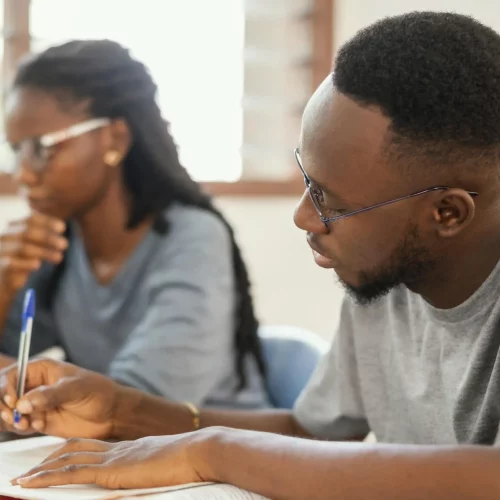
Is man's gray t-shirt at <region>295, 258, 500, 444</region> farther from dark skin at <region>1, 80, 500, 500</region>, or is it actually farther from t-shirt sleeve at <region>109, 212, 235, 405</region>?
t-shirt sleeve at <region>109, 212, 235, 405</region>

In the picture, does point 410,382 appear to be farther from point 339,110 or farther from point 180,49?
point 180,49

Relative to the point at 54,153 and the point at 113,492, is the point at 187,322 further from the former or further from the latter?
the point at 113,492

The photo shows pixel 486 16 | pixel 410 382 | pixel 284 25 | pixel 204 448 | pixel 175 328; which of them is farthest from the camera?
pixel 284 25

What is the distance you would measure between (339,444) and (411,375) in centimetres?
31

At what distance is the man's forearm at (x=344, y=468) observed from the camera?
0.80 metres

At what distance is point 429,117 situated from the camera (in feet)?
2.98

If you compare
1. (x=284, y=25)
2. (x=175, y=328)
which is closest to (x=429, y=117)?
(x=175, y=328)

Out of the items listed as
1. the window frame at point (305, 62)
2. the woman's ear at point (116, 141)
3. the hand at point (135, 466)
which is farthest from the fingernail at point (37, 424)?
the window frame at point (305, 62)

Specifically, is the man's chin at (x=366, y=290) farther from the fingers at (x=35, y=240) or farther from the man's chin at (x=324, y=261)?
the fingers at (x=35, y=240)

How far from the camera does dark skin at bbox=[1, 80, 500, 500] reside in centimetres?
82

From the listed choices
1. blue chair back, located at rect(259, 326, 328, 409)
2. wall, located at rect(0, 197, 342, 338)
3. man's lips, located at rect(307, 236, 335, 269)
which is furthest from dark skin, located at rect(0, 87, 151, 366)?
wall, located at rect(0, 197, 342, 338)

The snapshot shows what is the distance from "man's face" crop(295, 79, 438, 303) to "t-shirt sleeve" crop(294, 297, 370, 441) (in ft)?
0.80

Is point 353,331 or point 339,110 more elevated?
point 339,110

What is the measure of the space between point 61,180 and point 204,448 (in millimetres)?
1017
